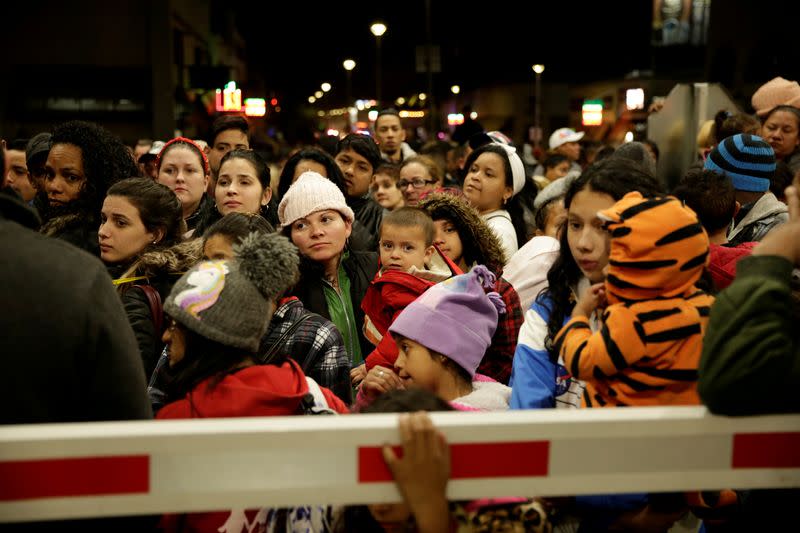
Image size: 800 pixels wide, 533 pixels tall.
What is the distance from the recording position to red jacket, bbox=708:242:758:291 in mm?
3805

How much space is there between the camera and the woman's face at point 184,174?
5770mm

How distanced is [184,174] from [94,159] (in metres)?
1.05

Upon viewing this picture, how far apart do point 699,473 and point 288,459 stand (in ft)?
3.37

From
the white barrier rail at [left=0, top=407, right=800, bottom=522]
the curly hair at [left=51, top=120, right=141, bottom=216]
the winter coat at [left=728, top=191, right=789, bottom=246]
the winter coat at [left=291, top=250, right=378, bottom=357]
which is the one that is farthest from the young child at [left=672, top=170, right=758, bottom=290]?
the curly hair at [left=51, top=120, right=141, bottom=216]

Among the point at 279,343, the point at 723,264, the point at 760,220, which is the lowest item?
the point at 279,343

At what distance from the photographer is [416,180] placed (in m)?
7.49

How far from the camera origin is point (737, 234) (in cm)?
520

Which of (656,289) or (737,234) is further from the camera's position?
(737,234)

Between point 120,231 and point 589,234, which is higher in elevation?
point 589,234

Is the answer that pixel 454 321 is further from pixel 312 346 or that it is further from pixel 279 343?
pixel 279 343

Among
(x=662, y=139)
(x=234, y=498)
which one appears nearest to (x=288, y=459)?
(x=234, y=498)

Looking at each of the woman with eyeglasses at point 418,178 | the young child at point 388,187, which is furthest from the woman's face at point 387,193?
the woman with eyeglasses at point 418,178

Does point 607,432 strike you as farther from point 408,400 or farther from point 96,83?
point 96,83

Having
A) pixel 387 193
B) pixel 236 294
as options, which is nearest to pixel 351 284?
pixel 236 294
